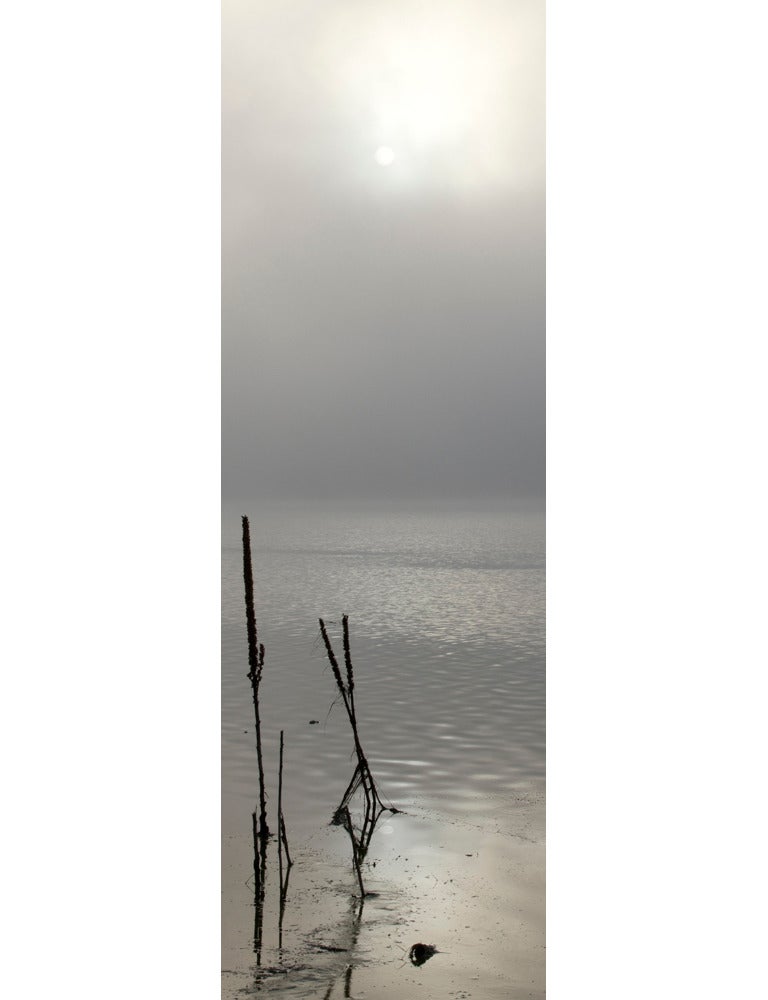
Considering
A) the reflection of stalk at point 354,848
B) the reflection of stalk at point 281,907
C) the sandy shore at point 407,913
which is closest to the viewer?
the sandy shore at point 407,913

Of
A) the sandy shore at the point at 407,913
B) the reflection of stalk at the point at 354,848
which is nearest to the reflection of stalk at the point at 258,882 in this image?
the sandy shore at the point at 407,913

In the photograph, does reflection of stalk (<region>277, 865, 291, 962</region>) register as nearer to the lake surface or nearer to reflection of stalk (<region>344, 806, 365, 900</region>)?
the lake surface

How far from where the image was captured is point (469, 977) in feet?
5.36

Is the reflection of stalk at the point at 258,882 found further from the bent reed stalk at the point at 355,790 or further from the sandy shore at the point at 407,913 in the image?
the bent reed stalk at the point at 355,790

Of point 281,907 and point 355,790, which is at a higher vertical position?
point 355,790

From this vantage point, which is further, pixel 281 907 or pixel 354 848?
pixel 354 848

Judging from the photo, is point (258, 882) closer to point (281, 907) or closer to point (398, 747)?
point (281, 907)

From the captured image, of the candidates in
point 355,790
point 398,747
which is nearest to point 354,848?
point 355,790

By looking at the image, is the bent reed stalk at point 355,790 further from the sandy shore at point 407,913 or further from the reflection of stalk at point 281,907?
the reflection of stalk at point 281,907

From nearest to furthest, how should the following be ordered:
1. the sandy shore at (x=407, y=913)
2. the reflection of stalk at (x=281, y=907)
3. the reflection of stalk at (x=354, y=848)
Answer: the sandy shore at (x=407, y=913)
the reflection of stalk at (x=281, y=907)
the reflection of stalk at (x=354, y=848)

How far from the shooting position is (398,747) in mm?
2580

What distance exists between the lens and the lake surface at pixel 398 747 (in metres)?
1.72

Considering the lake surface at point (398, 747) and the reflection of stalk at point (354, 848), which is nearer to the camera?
the lake surface at point (398, 747)

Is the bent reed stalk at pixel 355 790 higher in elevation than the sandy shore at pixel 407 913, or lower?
higher
